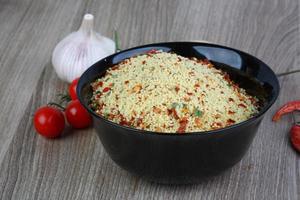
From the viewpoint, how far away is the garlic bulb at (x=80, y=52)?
200cm

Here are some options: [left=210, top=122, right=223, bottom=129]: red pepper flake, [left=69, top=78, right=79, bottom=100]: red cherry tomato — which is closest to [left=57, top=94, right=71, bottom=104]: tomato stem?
[left=69, top=78, right=79, bottom=100]: red cherry tomato

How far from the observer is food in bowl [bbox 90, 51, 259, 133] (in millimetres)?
1413

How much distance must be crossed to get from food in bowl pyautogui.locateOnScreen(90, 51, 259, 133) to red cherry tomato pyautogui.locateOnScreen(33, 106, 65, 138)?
0.22 m

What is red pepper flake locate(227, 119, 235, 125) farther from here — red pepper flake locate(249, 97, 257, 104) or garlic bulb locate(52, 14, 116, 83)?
garlic bulb locate(52, 14, 116, 83)

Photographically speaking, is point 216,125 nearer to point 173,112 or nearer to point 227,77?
point 173,112

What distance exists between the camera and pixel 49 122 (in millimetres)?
1737

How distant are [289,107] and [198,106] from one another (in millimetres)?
519

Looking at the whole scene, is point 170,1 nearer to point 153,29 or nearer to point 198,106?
point 153,29

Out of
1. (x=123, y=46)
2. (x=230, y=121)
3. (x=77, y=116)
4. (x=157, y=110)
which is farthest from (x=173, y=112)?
(x=123, y=46)

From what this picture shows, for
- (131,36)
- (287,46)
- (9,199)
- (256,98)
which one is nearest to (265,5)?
(287,46)

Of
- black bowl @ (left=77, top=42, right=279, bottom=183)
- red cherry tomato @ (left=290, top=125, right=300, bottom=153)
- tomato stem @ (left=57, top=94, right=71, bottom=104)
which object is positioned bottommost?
tomato stem @ (left=57, top=94, right=71, bottom=104)

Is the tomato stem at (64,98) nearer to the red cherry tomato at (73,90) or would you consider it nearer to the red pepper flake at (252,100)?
the red cherry tomato at (73,90)

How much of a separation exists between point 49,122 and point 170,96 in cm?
46

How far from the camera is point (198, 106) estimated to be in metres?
1.43
